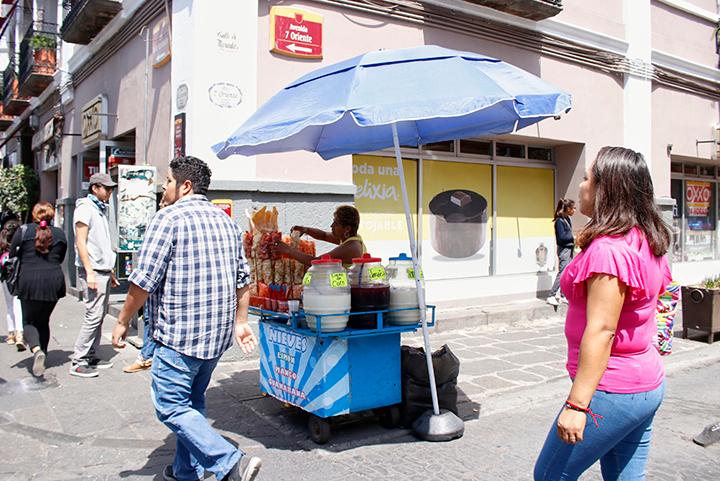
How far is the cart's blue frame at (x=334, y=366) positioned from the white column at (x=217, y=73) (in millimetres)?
2869

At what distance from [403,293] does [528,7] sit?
697cm

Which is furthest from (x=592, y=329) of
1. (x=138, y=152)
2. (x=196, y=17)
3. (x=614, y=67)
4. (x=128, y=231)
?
(x=614, y=67)

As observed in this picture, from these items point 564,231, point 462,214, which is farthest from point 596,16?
point 462,214

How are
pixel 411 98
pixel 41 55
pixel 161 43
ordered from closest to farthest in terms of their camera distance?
pixel 411 98
pixel 161 43
pixel 41 55

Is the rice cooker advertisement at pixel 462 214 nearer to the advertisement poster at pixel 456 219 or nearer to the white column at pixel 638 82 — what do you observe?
the advertisement poster at pixel 456 219

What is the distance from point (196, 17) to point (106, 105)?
180 inches

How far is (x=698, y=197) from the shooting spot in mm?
15367

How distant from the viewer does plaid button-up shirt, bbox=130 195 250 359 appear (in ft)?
11.1

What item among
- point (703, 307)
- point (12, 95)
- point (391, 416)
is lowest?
point (391, 416)

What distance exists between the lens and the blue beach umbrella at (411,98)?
3.78m

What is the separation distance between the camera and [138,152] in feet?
30.2

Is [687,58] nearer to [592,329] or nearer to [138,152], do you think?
[138,152]

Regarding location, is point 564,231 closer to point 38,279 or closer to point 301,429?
point 301,429

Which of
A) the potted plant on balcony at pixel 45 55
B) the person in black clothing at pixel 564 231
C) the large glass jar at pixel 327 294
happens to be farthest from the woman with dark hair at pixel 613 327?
the potted plant on balcony at pixel 45 55
